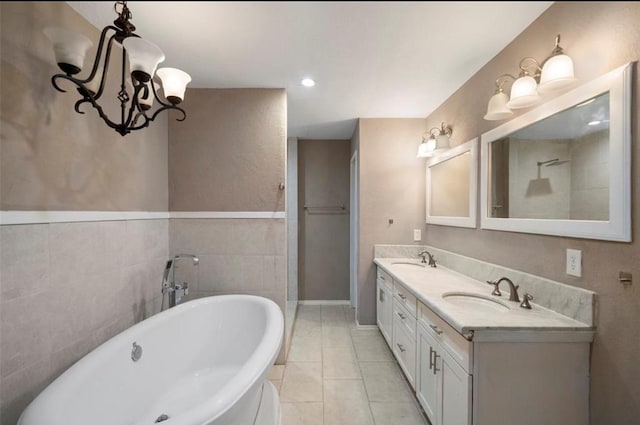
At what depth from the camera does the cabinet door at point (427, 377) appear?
1.40 m

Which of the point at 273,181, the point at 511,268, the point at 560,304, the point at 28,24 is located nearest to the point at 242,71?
the point at 273,181

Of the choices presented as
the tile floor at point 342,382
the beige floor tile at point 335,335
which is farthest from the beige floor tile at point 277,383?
the beige floor tile at point 335,335

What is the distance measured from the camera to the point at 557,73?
1099 mm

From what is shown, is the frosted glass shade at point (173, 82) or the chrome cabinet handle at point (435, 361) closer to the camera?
the frosted glass shade at point (173, 82)

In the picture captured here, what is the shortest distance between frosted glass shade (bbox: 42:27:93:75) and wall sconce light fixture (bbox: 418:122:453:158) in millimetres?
2250

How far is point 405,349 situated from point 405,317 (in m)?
0.23

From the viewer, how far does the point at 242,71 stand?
1599 mm

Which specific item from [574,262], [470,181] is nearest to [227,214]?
[470,181]

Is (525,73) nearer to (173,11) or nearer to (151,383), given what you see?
(173,11)

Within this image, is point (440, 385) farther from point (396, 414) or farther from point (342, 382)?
point (342, 382)

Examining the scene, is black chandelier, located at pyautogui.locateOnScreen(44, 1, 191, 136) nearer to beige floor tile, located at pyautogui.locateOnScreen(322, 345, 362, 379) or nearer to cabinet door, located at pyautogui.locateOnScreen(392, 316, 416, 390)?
cabinet door, located at pyautogui.locateOnScreen(392, 316, 416, 390)

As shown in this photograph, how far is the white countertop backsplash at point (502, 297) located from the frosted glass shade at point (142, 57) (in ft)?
4.65

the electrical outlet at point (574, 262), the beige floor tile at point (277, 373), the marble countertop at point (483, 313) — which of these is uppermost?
the electrical outlet at point (574, 262)

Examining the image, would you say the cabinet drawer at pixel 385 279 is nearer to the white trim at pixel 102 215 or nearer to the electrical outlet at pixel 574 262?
the white trim at pixel 102 215
